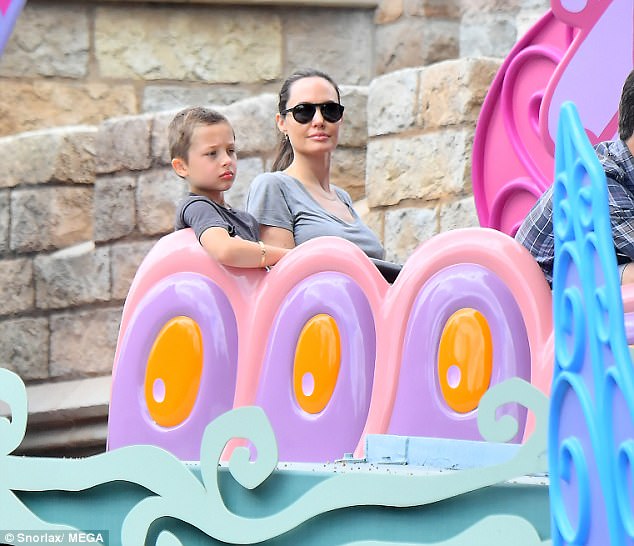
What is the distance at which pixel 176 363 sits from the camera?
10.4 feet

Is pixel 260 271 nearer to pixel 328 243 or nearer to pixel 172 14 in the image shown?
pixel 328 243

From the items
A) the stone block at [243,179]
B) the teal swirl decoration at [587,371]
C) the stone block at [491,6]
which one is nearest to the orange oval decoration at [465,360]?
the teal swirl decoration at [587,371]

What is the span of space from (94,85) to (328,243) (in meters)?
4.39

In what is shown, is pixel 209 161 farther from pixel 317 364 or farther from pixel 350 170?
pixel 350 170

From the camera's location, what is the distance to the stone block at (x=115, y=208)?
6266mm

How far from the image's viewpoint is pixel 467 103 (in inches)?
216

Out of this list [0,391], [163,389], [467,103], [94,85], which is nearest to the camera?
[0,391]

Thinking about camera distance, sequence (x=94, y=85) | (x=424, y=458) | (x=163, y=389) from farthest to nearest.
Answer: (x=94, y=85)
(x=163, y=389)
(x=424, y=458)

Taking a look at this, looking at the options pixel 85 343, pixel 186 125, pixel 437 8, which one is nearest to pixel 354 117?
pixel 437 8

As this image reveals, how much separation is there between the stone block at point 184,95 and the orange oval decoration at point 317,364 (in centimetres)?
431

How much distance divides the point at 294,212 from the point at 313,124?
0.76 ft

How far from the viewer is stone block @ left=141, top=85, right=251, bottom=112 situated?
7223mm

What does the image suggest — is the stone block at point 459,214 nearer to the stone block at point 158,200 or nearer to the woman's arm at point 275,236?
the stone block at point 158,200

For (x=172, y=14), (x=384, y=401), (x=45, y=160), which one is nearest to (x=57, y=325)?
(x=45, y=160)
